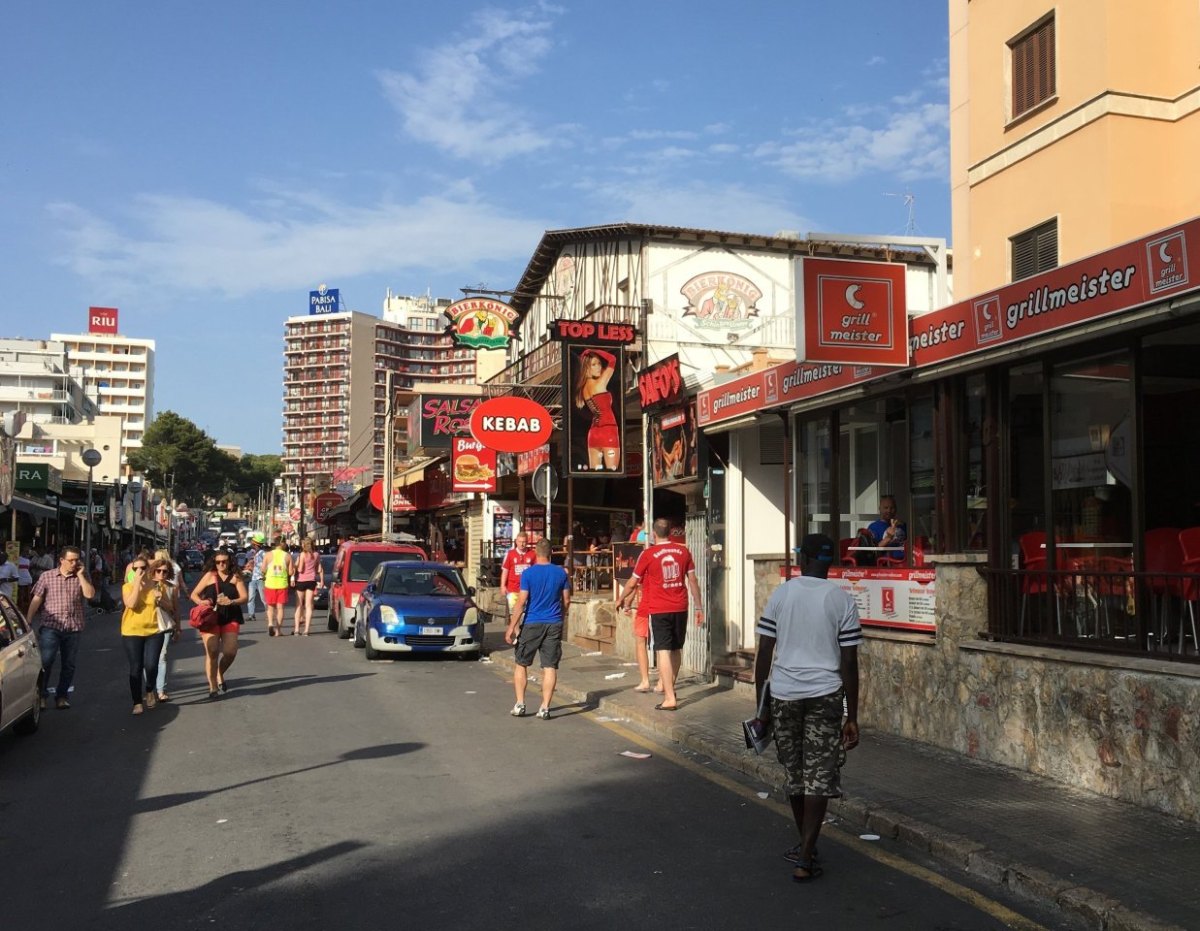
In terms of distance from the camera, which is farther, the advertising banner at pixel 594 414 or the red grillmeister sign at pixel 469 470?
the red grillmeister sign at pixel 469 470

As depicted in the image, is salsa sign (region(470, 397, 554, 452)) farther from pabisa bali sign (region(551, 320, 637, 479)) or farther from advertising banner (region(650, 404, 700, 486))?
advertising banner (region(650, 404, 700, 486))

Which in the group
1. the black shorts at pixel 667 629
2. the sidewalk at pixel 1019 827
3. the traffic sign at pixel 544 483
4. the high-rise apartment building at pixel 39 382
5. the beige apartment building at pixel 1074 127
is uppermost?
the high-rise apartment building at pixel 39 382

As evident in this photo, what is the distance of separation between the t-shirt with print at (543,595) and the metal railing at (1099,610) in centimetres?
461

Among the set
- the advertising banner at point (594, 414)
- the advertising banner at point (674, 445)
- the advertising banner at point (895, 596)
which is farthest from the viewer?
the advertising banner at point (594, 414)

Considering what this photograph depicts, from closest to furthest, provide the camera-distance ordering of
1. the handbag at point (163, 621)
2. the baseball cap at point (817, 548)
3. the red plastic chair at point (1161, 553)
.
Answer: the baseball cap at point (817, 548) < the red plastic chair at point (1161, 553) < the handbag at point (163, 621)

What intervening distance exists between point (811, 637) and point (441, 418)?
29089 mm

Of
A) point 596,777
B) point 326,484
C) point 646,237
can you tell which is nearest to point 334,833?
point 596,777

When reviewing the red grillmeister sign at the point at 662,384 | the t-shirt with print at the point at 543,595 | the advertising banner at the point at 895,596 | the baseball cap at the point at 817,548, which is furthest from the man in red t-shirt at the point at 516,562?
the baseball cap at the point at 817,548

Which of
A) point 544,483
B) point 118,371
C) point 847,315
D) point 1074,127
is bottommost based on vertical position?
point 544,483

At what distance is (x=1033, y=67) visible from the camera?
643 inches

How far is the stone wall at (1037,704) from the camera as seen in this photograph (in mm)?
7062

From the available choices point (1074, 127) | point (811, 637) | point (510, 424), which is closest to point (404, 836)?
point (811, 637)

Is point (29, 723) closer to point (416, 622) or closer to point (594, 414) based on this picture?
point (416, 622)

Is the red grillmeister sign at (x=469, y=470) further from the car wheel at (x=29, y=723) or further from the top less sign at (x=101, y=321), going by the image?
the top less sign at (x=101, y=321)
